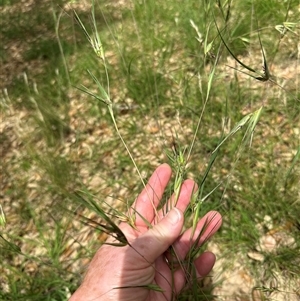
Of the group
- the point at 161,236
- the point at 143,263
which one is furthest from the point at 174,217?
the point at 143,263

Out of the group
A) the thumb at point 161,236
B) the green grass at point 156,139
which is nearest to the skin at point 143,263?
the thumb at point 161,236

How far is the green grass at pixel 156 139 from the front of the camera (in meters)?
1.36

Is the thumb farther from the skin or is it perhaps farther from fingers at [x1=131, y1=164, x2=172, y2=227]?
fingers at [x1=131, y1=164, x2=172, y2=227]

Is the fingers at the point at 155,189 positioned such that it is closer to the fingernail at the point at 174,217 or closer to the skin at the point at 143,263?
the skin at the point at 143,263

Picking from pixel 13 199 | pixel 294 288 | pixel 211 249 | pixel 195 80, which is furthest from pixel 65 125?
pixel 294 288

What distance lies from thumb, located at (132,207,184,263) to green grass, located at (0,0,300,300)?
0.33m

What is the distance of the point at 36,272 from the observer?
1.51 m

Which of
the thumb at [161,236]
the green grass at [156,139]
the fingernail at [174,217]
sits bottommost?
the green grass at [156,139]

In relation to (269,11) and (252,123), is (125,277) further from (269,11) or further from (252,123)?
(269,11)

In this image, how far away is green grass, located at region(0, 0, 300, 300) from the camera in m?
A: 1.36

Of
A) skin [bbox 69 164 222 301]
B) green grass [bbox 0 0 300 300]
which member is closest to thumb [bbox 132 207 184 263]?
skin [bbox 69 164 222 301]

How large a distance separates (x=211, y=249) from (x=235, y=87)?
2.44ft

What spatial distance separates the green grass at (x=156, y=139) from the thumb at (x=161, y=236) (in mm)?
331

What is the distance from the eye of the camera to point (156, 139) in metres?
1.47
